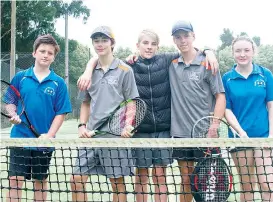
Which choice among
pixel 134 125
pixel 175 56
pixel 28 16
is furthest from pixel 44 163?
pixel 28 16

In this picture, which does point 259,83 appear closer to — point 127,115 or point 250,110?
point 250,110

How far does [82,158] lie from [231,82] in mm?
821

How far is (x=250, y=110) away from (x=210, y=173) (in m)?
0.37

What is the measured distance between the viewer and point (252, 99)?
2275 millimetres

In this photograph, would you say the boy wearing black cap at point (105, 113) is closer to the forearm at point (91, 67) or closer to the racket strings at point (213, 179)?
the forearm at point (91, 67)

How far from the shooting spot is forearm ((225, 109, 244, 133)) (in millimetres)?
2229

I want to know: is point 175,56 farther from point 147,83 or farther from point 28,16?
point 28,16

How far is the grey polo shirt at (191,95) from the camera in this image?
2.30m

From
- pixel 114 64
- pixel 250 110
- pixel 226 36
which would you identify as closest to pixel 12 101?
pixel 114 64

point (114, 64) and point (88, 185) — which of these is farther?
point (88, 185)

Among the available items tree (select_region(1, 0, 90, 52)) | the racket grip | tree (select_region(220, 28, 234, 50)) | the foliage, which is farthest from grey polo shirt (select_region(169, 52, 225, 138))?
tree (select_region(220, 28, 234, 50))

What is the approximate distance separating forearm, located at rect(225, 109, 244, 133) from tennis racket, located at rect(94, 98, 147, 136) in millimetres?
416

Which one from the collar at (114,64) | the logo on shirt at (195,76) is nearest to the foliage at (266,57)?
the logo on shirt at (195,76)

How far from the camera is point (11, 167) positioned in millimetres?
2285
